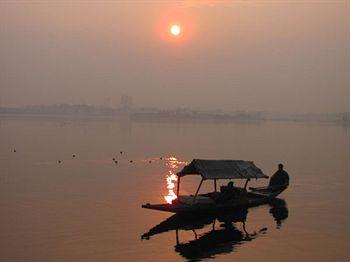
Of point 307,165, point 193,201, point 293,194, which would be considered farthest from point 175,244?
point 307,165

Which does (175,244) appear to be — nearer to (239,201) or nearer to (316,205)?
(239,201)

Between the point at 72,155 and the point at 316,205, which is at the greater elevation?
the point at 72,155

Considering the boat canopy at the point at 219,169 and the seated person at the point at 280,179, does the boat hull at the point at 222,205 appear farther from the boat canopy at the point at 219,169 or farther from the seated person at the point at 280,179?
the boat canopy at the point at 219,169

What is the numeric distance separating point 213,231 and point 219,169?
499 cm

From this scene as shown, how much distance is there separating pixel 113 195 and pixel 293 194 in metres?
15.7

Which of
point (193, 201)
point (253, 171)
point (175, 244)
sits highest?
point (253, 171)

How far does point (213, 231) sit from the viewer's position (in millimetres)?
29297

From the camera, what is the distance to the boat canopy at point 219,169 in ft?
104

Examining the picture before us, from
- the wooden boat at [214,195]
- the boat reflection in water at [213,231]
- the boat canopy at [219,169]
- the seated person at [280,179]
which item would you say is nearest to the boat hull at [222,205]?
the wooden boat at [214,195]

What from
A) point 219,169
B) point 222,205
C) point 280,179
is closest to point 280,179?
point 280,179

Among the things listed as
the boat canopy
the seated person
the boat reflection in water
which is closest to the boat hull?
the boat reflection in water

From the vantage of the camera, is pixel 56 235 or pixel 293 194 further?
pixel 293 194

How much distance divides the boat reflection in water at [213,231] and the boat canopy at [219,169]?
2621 mm

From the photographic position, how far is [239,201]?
33688 millimetres
